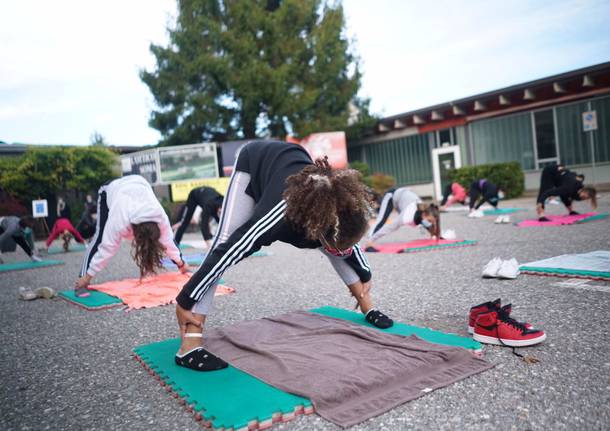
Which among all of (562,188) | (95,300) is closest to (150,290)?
(95,300)

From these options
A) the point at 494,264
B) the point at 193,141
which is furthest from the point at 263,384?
the point at 193,141

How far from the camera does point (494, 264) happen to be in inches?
198

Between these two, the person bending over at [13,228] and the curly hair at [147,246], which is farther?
the person bending over at [13,228]

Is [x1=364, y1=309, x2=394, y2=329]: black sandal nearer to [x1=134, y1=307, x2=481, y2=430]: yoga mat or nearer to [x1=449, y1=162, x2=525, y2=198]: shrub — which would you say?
[x1=134, y1=307, x2=481, y2=430]: yoga mat

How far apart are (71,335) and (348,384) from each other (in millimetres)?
2767

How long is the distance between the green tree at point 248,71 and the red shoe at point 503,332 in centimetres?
1806

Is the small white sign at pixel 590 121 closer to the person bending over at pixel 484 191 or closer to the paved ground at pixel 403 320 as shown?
the person bending over at pixel 484 191

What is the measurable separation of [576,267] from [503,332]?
2.37 meters

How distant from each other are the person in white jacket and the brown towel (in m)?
1.96

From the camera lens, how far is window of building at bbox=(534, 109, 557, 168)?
16.7 metres

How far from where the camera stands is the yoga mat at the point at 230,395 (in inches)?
86.3

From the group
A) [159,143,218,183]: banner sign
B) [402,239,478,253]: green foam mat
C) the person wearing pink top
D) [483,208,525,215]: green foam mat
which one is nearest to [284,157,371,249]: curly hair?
[402,239,478,253]: green foam mat

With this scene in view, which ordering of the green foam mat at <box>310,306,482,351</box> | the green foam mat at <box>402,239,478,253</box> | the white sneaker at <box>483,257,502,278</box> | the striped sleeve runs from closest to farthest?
the striped sleeve
the green foam mat at <box>310,306,482,351</box>
the white sneaker at <box>483,257,502,278</box>
the green foam mat at <box>402,239,478,253</box>

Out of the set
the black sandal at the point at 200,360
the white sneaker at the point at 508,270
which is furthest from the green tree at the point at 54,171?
the black sandal at the point at 200,360
